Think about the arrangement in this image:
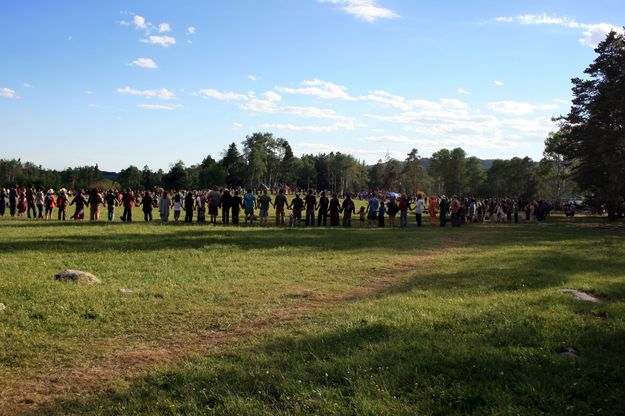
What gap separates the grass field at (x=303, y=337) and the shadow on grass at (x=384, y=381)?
0.07ft

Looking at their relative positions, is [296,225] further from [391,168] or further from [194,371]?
[391,168]

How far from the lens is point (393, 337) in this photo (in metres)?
6.76

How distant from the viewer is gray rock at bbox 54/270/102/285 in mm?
10258

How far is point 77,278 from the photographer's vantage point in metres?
10.3

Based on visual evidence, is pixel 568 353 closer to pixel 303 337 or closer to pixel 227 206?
pixel 303 337

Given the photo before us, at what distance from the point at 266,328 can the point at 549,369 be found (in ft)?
12.8

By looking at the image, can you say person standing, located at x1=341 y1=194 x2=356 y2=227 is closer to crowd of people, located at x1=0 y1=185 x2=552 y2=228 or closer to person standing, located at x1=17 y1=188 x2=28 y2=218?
crowd of people, located at x1=0 y1=185 x2=552 y2=228

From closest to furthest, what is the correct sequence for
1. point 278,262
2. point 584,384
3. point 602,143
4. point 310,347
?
1. point 584,384
2. point 310,347
3. point 278,262
4. point 602,143

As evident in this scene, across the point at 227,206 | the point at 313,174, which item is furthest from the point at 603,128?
the point at 313,174

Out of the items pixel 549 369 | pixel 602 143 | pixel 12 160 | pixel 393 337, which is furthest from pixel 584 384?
pixel 12 160

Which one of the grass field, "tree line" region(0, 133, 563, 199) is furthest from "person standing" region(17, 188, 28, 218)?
"tree line" region(0, 133, 563, 199)

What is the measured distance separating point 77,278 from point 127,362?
4685 millimetres

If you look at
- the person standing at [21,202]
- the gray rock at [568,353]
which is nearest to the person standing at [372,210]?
the person standing at [21,202]

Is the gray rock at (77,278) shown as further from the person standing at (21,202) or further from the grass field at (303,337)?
the person standing at (21,202)
